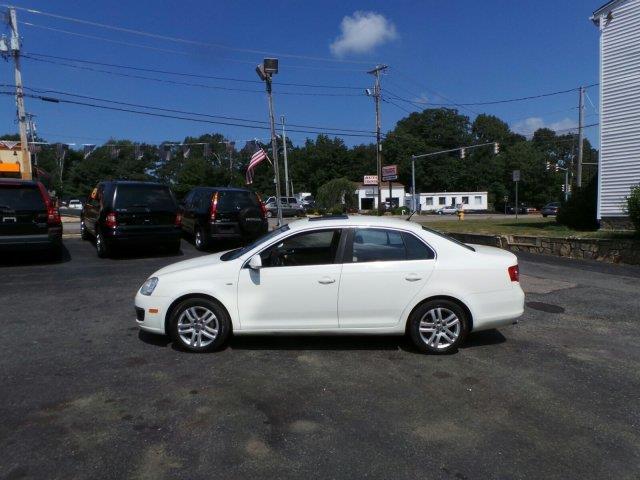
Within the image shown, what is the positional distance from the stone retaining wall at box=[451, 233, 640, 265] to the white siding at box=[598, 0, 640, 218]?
3903 mm

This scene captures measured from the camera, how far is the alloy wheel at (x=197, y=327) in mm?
5406

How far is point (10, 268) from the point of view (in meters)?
10.8

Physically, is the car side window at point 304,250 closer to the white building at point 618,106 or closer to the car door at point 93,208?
the car door at point 93,208

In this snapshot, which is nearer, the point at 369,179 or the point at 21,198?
the point at 21,198

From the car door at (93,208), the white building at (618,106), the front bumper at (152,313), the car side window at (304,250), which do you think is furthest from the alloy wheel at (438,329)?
the white building at (618,106)

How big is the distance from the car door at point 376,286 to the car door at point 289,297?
0.40ft

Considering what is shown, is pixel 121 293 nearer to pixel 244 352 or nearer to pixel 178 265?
pixel 178 265

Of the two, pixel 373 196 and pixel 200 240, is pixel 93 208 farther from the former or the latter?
pixel 373 196

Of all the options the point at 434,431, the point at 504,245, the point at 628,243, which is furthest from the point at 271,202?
the point at 434,431

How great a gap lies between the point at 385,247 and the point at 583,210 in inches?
623

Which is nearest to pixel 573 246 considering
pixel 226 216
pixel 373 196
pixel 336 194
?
pixel 226 216

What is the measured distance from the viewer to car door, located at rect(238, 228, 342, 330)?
5371 mm

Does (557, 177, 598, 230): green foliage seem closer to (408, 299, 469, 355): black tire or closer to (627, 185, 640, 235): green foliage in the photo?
(627, 185, 640, 235): green foliage

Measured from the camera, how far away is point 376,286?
5387 millimetres
